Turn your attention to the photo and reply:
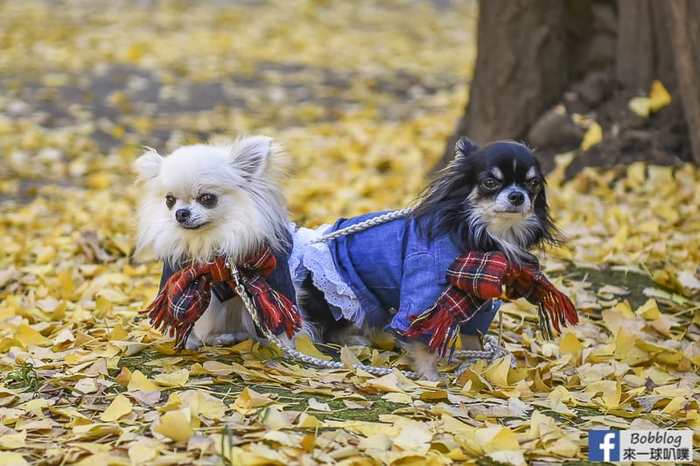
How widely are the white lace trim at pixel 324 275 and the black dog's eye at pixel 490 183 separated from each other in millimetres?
695

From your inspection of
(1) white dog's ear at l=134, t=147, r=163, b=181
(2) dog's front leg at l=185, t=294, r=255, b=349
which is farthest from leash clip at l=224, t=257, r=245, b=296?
(1) white dog's ear at l=134, t=147, r=163, b=181

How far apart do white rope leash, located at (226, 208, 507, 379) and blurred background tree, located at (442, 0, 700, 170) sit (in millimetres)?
2831

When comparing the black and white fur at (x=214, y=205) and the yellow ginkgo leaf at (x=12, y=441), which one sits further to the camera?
the black and white fur at (x=214, y=205)

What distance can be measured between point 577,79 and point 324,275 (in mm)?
3660

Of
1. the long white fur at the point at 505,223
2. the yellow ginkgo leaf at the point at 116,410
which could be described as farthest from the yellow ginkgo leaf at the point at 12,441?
the long white fur at the point at 505,223

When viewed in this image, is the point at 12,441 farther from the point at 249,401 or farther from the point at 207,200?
the point at 207,200

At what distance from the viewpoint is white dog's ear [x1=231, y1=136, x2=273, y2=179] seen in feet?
11.9

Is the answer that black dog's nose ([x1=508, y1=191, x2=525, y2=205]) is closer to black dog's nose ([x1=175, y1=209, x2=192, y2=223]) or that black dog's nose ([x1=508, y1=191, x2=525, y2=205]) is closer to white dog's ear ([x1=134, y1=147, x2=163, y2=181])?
black dog's nose ([x1=175, y1=209, x2=192, y2=223])

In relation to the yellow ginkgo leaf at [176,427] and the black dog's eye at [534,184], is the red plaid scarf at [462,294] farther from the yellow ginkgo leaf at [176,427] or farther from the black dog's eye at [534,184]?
the yellow ginkgo leaf at [176,427]

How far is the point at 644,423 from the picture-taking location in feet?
10.6

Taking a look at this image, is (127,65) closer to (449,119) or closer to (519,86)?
(449,119)

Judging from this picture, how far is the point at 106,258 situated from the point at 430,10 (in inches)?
449

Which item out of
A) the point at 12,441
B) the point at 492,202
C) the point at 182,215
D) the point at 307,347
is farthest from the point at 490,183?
the point at 12,441

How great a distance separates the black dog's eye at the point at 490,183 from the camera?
138 inches
